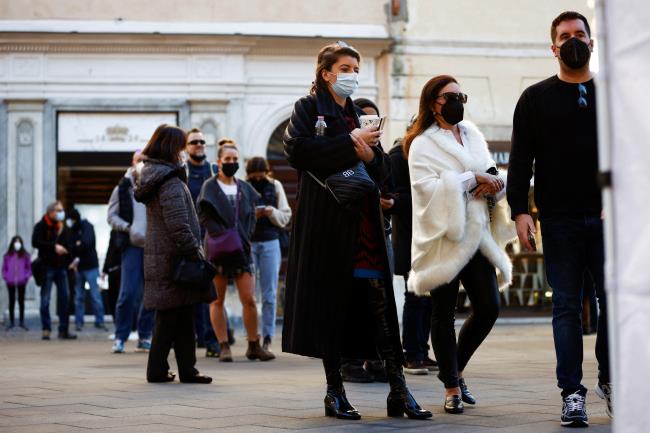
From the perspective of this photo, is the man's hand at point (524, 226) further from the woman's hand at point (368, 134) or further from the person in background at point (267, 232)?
the person in background at point (267, 232)

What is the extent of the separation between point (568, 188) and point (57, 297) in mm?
12092

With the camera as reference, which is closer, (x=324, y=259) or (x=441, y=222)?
(x=324, y=259)

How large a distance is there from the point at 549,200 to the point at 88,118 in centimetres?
1464

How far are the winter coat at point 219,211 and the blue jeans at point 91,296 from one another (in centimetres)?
709

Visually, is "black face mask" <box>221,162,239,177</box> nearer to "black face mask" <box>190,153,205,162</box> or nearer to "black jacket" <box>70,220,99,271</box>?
"black face mask" <box>190,153,205,162</box>

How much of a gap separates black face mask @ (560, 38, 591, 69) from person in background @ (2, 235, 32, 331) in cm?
1384

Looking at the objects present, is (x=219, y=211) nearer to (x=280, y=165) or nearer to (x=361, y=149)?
(x=361, y=149)

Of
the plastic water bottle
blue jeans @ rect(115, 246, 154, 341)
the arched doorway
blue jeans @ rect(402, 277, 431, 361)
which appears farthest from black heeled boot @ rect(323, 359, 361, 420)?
the arched doorway

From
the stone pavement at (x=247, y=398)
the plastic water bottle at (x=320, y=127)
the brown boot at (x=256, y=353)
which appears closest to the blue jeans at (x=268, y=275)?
the stone pavement at (x=247, y=398)

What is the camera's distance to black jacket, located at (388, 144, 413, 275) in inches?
362

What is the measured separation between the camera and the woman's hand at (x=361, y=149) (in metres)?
6.66

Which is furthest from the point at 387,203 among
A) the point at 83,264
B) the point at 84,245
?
the point at 83,264

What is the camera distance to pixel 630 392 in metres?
3.06

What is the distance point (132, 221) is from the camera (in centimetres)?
1308
